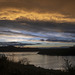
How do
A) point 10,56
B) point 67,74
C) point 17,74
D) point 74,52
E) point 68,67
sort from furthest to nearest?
point 74,52 → point 10,56 → point 68,67 → point 67,74 → point 17,74

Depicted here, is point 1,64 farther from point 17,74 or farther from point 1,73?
point 17,74

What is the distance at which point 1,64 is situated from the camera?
9828 millimetres

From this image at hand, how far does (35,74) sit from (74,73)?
1910mm

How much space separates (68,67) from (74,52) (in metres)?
83.8

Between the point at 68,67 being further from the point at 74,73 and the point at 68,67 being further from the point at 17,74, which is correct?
the point at 17,74

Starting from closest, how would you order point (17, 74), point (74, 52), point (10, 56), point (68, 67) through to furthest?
1. point (17, 74)
2. point (68, 67)
3. point (10, 56)
4. point (74, 52)

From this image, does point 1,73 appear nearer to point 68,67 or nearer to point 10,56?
point 68,67

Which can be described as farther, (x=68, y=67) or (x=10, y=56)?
(x=10, y=56)

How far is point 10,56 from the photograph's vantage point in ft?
53.3

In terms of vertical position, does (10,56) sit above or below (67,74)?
above

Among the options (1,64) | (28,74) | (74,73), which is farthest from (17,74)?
(74,73)

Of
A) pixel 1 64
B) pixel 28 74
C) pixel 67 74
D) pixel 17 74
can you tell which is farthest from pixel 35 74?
pixel 1 64

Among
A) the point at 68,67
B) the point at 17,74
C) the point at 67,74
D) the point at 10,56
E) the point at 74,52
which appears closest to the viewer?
the point at 17,74

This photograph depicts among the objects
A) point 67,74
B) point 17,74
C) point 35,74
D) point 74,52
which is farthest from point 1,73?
point 74,52
